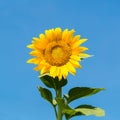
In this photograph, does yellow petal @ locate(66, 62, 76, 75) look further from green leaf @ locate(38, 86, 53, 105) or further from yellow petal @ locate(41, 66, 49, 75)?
green leaf @ locate(38, 86, 53, 105)

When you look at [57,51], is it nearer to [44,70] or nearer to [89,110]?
[44,70]

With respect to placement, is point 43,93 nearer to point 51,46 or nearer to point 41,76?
point 41,76

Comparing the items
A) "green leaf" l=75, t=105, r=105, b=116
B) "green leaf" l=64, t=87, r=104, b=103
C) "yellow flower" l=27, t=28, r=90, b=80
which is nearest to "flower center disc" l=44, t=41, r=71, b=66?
"yellow flower" l=27, t=28, r=90, b=80

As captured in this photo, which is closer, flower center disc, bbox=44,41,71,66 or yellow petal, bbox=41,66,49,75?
yellow petal, bbox=41,66,49,75

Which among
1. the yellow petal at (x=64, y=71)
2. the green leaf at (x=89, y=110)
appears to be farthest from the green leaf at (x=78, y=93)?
the yellow petal at (x=64, y=71)

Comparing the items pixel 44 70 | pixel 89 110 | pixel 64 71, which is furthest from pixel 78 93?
pixel 44 70

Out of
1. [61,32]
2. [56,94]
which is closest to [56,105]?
[56,94]
